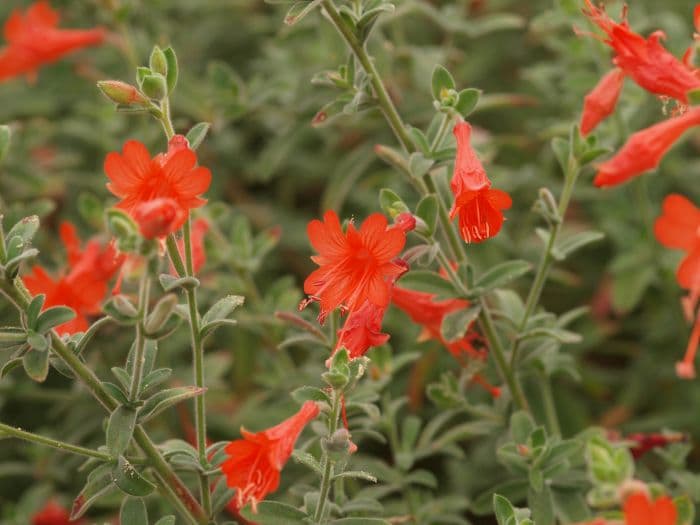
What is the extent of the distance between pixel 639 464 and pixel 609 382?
1.61 feet

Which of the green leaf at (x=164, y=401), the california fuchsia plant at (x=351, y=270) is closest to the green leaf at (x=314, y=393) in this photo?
the california fuchsia plant at (x=351, y=270)

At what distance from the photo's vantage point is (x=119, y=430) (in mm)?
1188

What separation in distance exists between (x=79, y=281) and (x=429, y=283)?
0.63 metres

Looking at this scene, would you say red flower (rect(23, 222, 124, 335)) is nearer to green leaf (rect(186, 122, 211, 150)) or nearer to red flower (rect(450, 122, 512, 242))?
green leaf (rect(186, 122, 211, 150))

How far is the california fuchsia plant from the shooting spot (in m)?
1.21

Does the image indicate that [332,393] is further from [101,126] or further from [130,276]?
[101,126]

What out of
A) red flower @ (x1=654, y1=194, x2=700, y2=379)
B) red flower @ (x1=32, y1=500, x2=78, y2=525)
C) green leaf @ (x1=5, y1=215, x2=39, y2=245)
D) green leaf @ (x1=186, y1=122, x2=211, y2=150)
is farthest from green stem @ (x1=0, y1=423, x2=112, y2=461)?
red flower @ (x1=32, y1=500, x2=78, y2=525)

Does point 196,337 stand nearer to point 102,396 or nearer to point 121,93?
point 102,396

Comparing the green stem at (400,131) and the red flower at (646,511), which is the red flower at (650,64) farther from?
the red flower at (646,511)

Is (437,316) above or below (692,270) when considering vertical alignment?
below

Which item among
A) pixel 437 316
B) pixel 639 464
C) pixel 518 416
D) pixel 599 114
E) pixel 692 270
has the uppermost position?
pixel 599 114

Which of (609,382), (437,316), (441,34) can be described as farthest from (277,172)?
(437,316)

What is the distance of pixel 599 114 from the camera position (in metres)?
1.34

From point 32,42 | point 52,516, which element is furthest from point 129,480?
point 32,42
